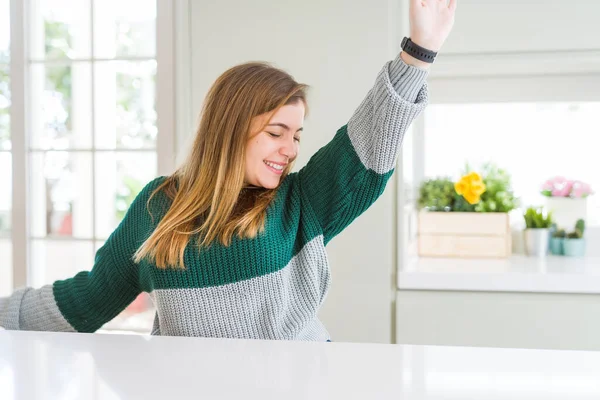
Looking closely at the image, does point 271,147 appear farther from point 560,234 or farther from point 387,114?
point 560,234

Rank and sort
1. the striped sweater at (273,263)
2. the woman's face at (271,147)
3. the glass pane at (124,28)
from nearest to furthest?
the striped sweater at (273,263), the woman's face at (271,147), the glass pane at (124,28)

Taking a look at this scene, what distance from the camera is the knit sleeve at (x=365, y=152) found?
39.8 inches

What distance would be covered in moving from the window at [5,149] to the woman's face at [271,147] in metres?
1.42

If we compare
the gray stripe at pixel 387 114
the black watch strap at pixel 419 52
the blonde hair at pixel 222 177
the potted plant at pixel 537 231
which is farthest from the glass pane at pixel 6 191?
the potted plant at pixel 537 231

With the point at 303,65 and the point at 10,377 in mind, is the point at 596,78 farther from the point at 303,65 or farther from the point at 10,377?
the point at 10,377

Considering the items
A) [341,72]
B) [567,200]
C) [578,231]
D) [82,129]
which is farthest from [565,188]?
[82,129]

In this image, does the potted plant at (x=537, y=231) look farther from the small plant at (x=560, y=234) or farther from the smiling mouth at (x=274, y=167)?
the smiling mouth at (x=274, y=167)

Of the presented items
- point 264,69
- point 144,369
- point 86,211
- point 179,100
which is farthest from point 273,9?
point 144,369

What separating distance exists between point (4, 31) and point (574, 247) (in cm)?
229

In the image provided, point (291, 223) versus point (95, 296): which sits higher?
point (291, 223)

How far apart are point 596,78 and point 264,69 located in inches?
62.0

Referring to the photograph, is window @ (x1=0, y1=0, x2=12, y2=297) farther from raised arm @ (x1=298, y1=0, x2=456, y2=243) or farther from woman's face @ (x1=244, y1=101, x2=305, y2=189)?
raised arm @ (x1=298, y1=0, x2=456, y2=243)

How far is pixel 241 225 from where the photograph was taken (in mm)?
1117

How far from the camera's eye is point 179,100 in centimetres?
204
